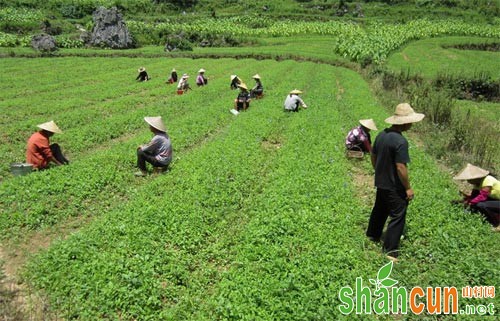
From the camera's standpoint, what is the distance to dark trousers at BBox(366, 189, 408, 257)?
297 inches

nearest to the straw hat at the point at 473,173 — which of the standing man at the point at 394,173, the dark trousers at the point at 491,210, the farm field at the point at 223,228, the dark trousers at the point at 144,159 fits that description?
the dark trousers at the point at 491,210

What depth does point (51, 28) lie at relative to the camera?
234ft

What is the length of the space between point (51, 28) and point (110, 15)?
20014 millimetres

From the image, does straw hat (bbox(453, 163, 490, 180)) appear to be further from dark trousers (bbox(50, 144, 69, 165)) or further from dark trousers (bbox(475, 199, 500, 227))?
dark trousers (bbox(50, 144, 69, 165))

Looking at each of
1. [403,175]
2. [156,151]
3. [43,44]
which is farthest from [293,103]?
[43,44]

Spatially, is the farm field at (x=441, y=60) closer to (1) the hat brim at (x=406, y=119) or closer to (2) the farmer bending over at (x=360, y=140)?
(2) the farmer bending over at (x=360, y=140)

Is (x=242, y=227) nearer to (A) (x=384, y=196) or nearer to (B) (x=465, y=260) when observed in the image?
(A) (x=384, y=196)

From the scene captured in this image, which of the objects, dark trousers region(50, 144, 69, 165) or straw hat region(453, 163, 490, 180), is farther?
dark trousers region(50, 144, 69, 165)

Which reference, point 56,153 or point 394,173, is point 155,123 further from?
point 394,173

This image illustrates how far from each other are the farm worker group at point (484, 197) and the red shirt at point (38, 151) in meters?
12.2

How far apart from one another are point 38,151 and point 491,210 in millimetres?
13128

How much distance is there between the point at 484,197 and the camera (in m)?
9.09

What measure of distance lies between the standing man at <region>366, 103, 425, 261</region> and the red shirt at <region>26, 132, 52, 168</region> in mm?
9924

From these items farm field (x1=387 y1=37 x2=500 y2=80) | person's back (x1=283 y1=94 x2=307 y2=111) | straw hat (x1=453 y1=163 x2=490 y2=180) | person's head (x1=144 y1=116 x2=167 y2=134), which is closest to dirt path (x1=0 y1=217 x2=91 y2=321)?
person's head (x1=144 y1=116 x2=167 y2=134)
